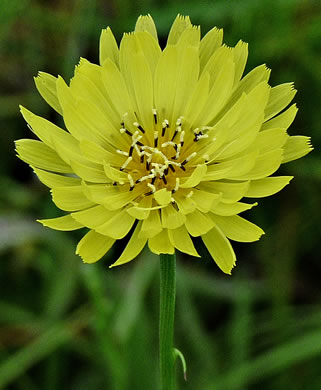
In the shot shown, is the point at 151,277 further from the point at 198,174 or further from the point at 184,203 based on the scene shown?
the point at 198,174

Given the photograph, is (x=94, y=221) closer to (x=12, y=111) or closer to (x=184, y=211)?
(x=184, y=211)

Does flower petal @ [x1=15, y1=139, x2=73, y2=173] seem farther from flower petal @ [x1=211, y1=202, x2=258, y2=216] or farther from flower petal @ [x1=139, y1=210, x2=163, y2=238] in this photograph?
flower petal @ [x1=211, y1=202, x2=258, y2=216]

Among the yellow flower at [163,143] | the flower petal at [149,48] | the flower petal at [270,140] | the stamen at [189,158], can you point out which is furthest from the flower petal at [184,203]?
the flower petal at [149,48]

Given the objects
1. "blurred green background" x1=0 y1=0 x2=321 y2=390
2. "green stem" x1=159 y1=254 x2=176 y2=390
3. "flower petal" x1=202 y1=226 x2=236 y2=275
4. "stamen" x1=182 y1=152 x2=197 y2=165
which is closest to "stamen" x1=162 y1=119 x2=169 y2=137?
"stamen" x1=182 y1=152 x2=197 y2=165

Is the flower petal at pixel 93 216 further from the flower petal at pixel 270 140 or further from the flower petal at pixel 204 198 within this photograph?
the flower petal at pixel 270 140

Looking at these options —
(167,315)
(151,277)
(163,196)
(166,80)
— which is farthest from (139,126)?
(151,277)

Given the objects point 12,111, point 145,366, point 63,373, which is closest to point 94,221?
point 145,366
